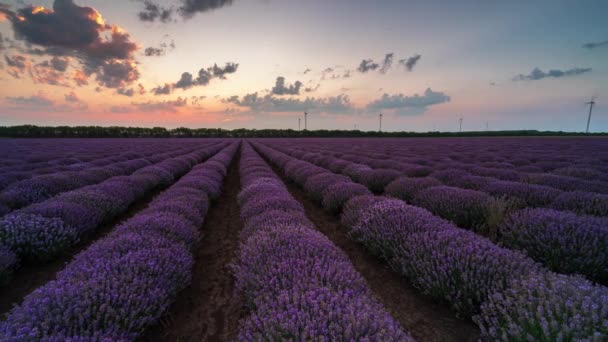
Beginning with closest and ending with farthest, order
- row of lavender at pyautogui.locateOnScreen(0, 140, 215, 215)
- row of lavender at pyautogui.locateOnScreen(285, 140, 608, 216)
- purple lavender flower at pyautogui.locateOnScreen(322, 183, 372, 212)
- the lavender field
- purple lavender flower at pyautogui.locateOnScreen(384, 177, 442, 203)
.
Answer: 1. the lavender field
2. row of lavender at pyautogui.locateOnScreen(285, 140, 608, 216)
3. row of lavender at pyautogui.locateOnScreen(0, 140, 215, 215)
4. purple lavender flower at pyautogui.locateOnScreen(322, 183, 372, 212)
5. purple lavender flower at pyautogui.locateOnScreen(384, 177, 442, 203)

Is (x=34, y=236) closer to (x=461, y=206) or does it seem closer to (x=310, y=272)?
(x=310, y=272)

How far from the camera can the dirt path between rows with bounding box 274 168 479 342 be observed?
101 inches

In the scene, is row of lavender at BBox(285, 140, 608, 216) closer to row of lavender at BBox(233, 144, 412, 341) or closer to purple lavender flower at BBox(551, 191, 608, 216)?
purple lavender flower at BBox(551, 191, 608, 216)

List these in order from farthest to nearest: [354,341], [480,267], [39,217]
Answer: [39,217], [480,267], [354,341]

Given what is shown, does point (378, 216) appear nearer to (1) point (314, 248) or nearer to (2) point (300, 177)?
(1) point (314, 248)

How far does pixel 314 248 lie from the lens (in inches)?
111

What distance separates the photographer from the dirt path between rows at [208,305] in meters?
2.68

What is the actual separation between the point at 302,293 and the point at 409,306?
171 cm

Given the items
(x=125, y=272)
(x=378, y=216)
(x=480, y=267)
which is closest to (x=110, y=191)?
(x=125, y=272)

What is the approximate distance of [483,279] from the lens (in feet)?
8.32

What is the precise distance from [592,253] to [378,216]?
242cm

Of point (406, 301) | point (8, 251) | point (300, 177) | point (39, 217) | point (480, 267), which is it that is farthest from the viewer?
point (300, 177)

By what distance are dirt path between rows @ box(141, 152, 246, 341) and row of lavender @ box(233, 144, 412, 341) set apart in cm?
44

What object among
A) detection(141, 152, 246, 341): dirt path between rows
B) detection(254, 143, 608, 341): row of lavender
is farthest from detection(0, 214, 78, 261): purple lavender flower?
detection(254, 143, 608, 341): row of lavender
